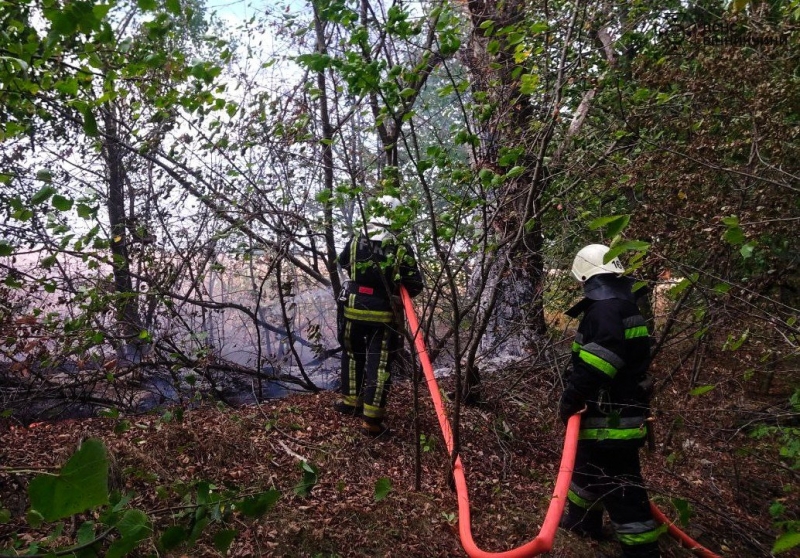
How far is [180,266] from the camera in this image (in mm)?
A: 5227

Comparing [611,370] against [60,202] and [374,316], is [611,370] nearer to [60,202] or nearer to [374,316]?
[374,316]

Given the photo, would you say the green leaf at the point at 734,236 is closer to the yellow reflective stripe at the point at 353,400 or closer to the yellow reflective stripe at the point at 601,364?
the yellow reflective stripe at the point at 601,364

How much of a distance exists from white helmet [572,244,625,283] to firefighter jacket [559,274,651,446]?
0.16 feet

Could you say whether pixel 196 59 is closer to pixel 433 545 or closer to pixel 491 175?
pixel 491 175

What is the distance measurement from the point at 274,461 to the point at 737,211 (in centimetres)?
387

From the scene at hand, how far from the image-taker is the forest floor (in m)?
2.95

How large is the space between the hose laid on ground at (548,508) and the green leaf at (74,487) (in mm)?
2126

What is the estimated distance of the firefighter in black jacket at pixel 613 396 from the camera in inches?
121

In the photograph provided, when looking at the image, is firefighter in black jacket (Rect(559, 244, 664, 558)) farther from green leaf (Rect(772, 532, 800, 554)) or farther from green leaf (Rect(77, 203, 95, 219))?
green leaf (Rect(77, 203, 95, 219))

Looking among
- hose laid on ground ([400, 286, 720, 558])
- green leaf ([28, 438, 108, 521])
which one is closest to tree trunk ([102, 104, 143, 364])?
hose laid on ground ([400, 286, 720, 558])

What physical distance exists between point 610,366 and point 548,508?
109 cm

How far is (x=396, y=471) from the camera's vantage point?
13.1 ft

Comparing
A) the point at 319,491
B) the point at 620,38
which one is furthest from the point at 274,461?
the point at 620,38

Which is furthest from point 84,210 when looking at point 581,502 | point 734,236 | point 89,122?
point 581,502
